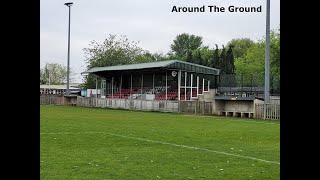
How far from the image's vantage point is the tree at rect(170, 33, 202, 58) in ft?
261

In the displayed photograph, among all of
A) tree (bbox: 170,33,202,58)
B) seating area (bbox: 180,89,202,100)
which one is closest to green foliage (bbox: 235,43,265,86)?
tree (bbox: 170,33,202,58)

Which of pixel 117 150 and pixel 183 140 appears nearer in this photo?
pixel 117 150

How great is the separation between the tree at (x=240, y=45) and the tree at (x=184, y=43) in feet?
26.6

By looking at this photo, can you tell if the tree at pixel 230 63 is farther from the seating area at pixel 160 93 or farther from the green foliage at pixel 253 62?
the seating area at pixel 160 93

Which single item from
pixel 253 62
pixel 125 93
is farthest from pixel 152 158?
pixel 253 62

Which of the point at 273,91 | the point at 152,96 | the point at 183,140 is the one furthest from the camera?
the point at 152,96

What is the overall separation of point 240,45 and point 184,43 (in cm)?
1185

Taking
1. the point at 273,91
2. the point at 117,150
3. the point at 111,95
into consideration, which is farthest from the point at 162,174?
the point at 111,95

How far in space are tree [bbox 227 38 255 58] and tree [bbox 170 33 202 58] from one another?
8.10 m

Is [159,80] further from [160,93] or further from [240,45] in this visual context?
[240,45]

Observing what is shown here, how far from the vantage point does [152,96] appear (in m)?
43.1
